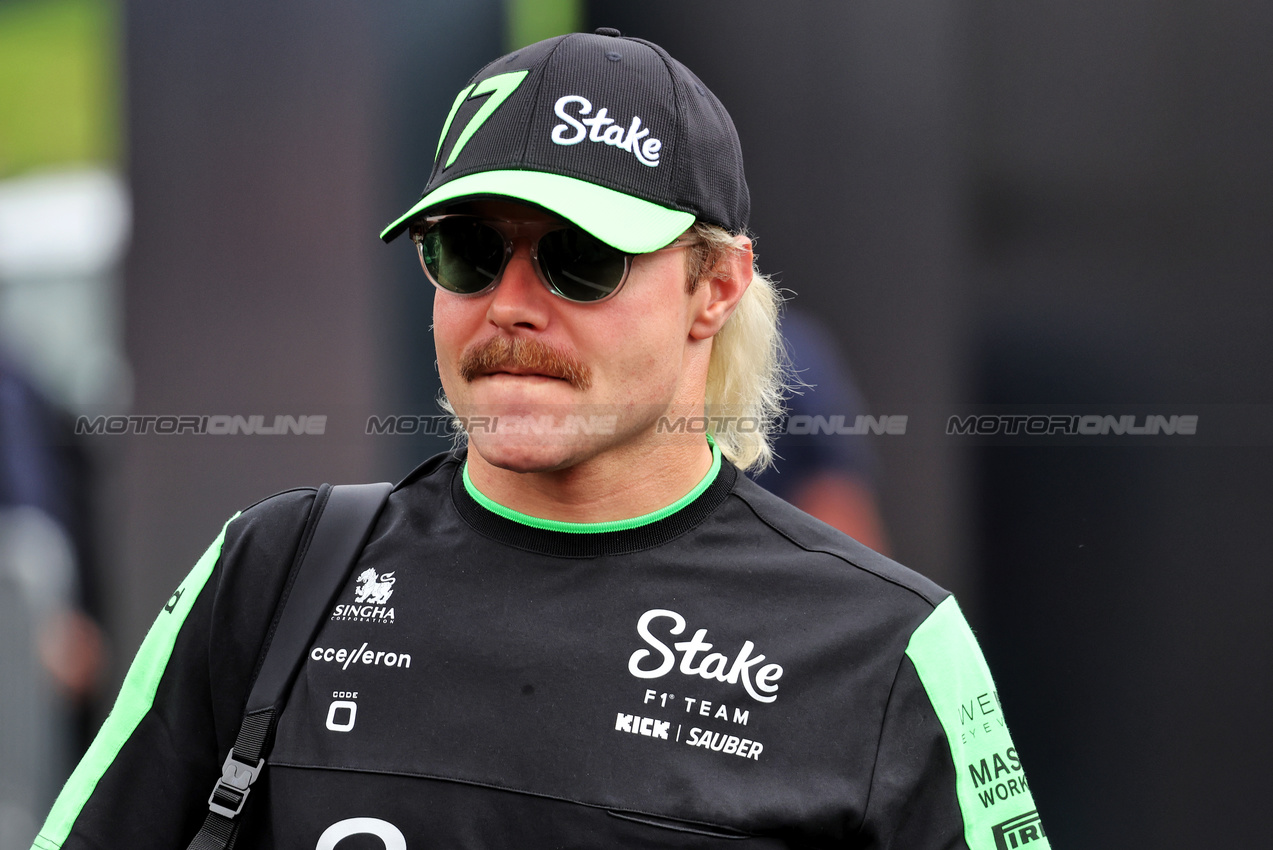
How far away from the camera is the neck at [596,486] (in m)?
1.44

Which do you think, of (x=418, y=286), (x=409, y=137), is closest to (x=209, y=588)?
(x=418, y=286)

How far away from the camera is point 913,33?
256 cm

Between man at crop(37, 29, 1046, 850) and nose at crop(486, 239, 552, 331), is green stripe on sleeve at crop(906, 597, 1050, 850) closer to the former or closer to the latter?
man at crop(37, 29, 1046, 850)

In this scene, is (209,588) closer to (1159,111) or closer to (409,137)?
(409,137)

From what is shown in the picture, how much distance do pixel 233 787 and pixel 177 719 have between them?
17cm

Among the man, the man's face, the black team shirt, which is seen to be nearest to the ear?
the man

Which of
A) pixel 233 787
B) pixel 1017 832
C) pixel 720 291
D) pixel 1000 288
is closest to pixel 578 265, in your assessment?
pixel 720 291

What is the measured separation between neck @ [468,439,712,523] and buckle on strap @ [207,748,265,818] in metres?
0.46

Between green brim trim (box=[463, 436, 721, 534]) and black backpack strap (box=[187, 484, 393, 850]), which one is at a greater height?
green brim trim (box=[463, 436, 721, 534])

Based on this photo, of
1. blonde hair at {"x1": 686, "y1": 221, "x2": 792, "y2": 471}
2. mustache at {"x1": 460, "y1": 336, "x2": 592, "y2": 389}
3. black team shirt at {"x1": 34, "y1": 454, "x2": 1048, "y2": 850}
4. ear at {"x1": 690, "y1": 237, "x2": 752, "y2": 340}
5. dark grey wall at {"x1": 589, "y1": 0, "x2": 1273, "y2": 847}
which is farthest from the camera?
dark grey wall at {"x1": 589, "y1": 0, "x2": 1273, "y2": 847}

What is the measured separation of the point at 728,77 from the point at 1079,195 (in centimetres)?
91

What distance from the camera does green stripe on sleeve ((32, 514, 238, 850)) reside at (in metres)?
1.39

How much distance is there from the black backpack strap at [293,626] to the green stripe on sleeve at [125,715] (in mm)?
143

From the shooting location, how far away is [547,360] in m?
1.37
